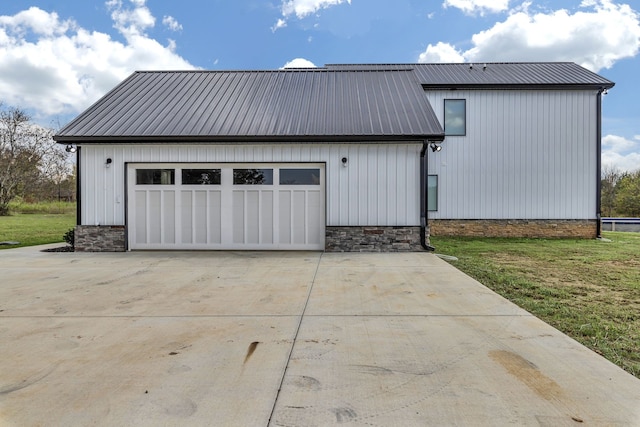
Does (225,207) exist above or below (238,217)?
above

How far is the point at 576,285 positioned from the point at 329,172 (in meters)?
5.64

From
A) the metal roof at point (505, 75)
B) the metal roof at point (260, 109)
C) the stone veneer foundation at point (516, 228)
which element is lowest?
the stone veneer foundation at point (516, 228)

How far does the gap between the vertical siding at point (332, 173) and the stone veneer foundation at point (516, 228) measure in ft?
15.7

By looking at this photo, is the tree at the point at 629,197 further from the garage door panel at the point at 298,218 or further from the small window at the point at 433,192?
the garage door panel at the point at 298,218

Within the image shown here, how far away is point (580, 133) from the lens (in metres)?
13.1

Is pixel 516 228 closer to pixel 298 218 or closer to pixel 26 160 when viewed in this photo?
pixel 298 218

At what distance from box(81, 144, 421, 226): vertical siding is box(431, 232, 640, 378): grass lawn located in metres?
2.00

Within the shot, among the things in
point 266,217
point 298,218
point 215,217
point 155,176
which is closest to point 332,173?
point 298,218

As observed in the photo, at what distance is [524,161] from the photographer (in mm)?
13164

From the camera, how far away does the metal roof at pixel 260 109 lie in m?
8.94

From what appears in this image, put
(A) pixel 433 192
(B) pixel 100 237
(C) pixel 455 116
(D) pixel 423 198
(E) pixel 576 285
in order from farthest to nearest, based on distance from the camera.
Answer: (C) pixel 455 116, (A) pixel 433 192, (B) pixel 100 237, (D) pixel 423 198, (E) pixel 576 285

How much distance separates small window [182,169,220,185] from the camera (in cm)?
939

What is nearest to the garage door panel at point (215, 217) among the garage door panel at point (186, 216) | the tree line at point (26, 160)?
the garage door panel at point (186, 216)

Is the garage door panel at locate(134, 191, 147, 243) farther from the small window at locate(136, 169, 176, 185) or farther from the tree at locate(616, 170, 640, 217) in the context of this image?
the tree at locate(616, 170, 640, 217)
